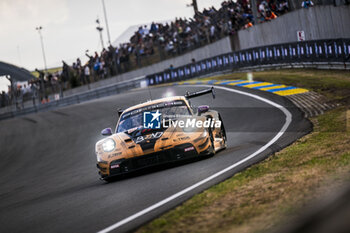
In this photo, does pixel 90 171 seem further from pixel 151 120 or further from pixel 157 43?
pixel 157 43

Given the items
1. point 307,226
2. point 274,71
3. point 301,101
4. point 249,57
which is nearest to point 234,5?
point 249,57

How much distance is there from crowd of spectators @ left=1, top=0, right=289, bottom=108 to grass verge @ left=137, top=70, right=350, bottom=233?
24.7m

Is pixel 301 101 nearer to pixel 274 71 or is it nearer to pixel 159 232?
pixel 274 71

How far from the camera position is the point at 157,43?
144ft

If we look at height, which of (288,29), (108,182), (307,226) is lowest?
(108,182)

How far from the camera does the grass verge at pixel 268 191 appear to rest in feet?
14.8

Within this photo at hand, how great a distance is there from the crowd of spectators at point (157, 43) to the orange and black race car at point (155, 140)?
23297mm

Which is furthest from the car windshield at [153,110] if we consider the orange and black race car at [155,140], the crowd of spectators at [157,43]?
the crowd of spectators at [157,43]

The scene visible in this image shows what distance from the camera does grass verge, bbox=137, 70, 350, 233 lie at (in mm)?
4496

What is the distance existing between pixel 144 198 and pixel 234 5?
3087cm

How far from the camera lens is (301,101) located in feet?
58.0

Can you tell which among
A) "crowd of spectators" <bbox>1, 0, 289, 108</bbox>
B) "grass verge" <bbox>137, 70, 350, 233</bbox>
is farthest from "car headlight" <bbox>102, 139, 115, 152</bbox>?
"crowd of spectators" <bbox>1, 0, 289, 108</bbox>

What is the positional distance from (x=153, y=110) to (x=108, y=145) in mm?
1235

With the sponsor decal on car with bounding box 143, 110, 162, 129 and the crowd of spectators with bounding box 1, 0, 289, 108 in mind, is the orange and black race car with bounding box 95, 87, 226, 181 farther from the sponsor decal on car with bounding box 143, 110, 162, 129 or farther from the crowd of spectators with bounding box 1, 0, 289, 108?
the crowd of spectators with bounding box 1, 0, 289, 108
